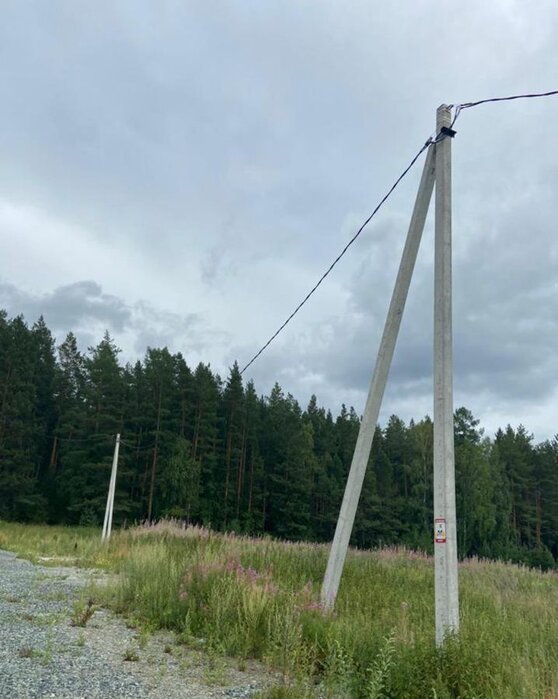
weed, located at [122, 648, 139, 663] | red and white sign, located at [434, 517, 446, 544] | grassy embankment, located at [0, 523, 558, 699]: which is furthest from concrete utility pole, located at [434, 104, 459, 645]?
weed, located at [122, 648, 139, 663]

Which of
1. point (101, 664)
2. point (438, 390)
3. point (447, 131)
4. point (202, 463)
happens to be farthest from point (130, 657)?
point (202, 463)

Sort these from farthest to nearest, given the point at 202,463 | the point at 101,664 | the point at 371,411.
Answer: the point at 202,463
the point at 371,411
the point at 101,664

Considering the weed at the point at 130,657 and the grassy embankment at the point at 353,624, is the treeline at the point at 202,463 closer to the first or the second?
the grassy embankment at the point at 353,624

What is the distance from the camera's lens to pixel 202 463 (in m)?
54.3

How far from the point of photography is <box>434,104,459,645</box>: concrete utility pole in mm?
5277

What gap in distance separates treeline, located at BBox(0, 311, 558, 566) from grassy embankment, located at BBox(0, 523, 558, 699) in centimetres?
3959

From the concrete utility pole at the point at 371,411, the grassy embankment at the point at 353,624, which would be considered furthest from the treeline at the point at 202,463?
the concrete utility pole at the point at 371,411

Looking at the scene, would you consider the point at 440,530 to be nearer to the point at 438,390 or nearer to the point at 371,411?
the point at 438,390

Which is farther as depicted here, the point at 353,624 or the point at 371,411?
the point at 371,411

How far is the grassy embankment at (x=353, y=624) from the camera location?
4.46 meters

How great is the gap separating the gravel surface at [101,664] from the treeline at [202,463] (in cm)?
4155

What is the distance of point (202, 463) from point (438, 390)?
50449mm

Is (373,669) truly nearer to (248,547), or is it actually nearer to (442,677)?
(442,677)

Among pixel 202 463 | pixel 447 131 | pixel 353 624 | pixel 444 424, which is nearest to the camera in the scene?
pixel 444 424
